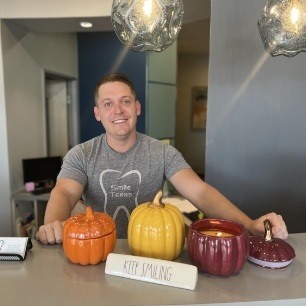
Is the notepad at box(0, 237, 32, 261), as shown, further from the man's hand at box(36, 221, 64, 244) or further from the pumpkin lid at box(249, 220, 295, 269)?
the pumpkin lid at box(249, 220, 295, 269)

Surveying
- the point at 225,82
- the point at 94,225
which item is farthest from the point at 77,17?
the point at 94,225

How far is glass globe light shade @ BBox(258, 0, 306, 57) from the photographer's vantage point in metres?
1.15

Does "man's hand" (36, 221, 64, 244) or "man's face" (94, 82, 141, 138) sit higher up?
"man's face" (94, 82, 141, 138)

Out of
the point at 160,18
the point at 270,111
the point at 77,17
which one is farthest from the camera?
the point at 77,17

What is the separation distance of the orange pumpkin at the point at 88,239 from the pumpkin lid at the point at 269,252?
1.23 ft

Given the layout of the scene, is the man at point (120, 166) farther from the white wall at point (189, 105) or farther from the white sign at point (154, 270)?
the white wall at point (189, 105)

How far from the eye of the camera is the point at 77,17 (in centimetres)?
274

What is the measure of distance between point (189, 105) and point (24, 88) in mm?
3741

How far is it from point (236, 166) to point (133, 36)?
3.54 ft

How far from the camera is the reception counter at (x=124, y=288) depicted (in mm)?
655

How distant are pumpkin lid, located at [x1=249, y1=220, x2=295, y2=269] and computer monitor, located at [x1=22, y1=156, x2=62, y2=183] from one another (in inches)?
115

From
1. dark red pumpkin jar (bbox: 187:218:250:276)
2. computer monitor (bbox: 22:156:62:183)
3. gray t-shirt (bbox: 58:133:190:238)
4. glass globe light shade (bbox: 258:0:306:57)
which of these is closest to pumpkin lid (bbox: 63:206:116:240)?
dark red pumpkin jar (bbox: 187:218:250:276)


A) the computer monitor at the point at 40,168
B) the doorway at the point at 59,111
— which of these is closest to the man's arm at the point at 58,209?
the computer monitor at the point at 40,168

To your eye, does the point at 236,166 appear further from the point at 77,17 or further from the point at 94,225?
the point at 77,17
